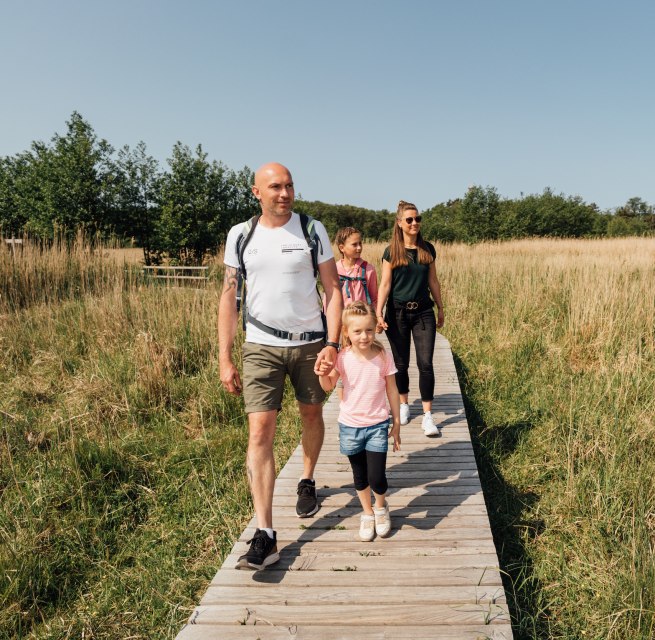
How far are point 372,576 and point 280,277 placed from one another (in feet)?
5.28

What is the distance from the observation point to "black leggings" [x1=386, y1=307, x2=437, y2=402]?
3869 mm

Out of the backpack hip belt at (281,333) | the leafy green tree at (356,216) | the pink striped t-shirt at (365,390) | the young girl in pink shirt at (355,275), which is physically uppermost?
the leafy green tree at (356,216)

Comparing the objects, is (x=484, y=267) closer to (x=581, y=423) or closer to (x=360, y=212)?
(x=581, y=423)

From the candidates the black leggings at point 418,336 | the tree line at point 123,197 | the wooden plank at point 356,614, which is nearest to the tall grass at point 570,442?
the wooden plank at point 356,614

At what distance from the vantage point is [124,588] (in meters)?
2.97

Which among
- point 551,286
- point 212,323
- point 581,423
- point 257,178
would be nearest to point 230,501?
point 257,178

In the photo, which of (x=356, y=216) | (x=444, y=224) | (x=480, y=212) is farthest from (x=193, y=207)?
(x=356, y=216)

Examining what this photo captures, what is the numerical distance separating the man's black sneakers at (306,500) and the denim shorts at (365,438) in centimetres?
58

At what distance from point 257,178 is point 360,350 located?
1.13m

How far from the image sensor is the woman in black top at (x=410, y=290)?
3.80 metres

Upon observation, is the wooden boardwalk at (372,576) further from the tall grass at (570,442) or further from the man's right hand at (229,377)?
the man's right hand at (229,377)

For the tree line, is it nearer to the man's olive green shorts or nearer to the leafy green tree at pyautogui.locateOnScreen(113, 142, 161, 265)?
the leafy green tree at pyautogui.locateOnScreen(113, 142, 161, 265)

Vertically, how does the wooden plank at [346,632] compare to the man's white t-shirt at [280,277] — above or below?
below

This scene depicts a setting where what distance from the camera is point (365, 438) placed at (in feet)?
8.30
